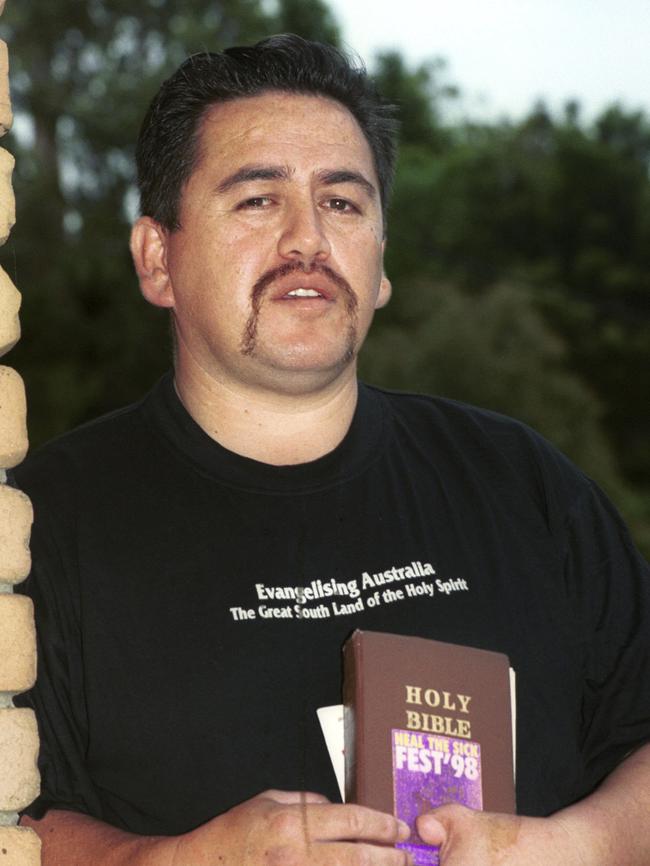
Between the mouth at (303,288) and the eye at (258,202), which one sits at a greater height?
the eye at (258,202)

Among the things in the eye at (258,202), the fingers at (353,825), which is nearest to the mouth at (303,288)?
the eye at (258,202)

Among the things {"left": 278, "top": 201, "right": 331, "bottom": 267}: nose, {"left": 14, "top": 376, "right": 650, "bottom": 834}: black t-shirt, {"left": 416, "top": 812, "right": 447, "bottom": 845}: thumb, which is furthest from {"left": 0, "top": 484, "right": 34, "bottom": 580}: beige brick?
{"left": 278, "top": 201, "right": 331, "bottom": 267}: nose

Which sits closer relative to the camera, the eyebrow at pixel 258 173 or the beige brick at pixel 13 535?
the beige brick at pixel 13 535

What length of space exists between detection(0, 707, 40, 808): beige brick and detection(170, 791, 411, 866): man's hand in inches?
8.7

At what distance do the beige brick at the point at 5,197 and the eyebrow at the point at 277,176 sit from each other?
0.61 m

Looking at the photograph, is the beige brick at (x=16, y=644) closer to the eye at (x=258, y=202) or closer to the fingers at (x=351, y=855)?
the fingers at (x=351, y=855)

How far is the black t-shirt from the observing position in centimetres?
187

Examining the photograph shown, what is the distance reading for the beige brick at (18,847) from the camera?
A: 5.14 feet

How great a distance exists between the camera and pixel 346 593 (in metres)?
1.98

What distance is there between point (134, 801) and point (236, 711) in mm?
178

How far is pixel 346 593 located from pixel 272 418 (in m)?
0.34

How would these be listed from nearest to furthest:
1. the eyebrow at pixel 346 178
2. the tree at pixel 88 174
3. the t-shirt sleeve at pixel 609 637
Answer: the t-shirt sleeve at pixel 609 637
the eyebrow at pixel 346 178
the tree at pixel 88 174

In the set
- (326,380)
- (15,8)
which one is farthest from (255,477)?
(15,8)

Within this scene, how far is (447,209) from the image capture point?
24.0m
